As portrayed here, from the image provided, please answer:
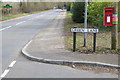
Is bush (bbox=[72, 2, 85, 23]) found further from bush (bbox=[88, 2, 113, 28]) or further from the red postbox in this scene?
the red postbox

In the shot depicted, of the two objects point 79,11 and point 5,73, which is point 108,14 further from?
point 79,11

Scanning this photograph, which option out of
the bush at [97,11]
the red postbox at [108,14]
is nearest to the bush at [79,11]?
the bush at [97,11]

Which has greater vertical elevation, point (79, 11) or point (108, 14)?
point (79, 11)

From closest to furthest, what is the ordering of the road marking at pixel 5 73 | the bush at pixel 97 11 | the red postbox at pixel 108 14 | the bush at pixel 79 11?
the road marking at pixel 5 73 < the red postbox at pixel 108 14 < the bush at pixel 97 11 < the bush at pixel 79 11

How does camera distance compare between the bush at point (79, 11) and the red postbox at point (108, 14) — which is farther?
the bush at point (79, 11)

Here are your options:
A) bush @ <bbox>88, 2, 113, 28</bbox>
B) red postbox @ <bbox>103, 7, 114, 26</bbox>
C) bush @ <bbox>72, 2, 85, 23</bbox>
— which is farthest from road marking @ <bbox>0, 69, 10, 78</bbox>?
bush @ <bbox>72, 2, 85, 23</bbox>

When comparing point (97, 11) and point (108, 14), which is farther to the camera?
point (97, 11)

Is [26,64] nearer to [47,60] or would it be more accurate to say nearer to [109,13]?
[47,60]

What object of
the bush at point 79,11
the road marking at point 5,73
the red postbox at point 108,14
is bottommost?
the road marking at point 5,73

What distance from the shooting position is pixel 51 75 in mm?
6281

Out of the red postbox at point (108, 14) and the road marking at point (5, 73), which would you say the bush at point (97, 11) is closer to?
the red postbox at point (108, 14)

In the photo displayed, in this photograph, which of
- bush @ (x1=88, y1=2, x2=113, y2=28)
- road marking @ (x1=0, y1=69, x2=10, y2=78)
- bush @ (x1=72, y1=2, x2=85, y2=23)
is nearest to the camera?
road marking @ (x1=0, y1=69, x2=10, y2=78)

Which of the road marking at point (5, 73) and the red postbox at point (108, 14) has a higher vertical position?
the red postbox at point (108, 14)

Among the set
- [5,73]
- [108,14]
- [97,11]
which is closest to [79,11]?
[97,11]
